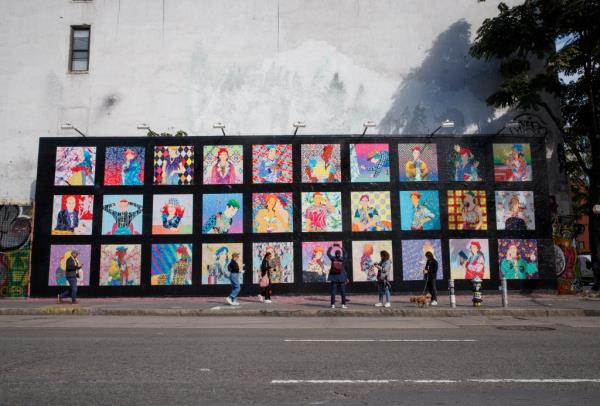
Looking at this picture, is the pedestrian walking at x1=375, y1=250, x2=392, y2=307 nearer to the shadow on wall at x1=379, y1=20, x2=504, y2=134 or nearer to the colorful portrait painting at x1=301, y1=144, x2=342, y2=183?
the colorful portrait painting at x1=301, y1=144, x2=342, y2=183

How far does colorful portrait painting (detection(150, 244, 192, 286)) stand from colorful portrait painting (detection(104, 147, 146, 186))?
3.11 metres

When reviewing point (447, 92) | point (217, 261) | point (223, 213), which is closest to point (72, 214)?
point (223, 213)

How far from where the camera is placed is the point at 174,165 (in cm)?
2059

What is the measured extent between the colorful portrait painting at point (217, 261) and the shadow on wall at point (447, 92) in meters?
9.45

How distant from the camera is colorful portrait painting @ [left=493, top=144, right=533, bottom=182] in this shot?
2086cm

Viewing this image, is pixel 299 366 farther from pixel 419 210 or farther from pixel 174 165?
pixel 174 165

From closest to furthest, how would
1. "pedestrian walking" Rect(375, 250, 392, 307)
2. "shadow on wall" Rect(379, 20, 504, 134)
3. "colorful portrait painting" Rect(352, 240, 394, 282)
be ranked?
"pedestrian walking" Rect(375, 250, 392, 307) → "colorful portrait painting" Rect(352, 240, 394, 282) → "shadow on wall" Rect(379, 20, 504, 134)

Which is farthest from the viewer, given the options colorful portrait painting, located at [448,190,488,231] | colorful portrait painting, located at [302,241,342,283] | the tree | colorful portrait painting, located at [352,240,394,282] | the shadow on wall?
the shadow on wall

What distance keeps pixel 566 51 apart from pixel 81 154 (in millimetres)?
20510

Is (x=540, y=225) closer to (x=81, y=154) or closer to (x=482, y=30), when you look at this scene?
(x=482, y=30)

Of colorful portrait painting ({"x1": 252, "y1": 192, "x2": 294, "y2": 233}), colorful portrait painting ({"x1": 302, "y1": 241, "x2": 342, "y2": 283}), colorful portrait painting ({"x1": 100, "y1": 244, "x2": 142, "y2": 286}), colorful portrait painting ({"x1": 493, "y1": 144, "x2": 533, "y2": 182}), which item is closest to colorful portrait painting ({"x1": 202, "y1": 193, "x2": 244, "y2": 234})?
colorful portrait painting ({"x1": 252, "y1": 192, "x2": 294, "y2": 233})

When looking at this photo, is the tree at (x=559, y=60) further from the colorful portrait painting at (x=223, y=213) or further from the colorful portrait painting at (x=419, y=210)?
the colorful portrait painting at (x=223, y=213)

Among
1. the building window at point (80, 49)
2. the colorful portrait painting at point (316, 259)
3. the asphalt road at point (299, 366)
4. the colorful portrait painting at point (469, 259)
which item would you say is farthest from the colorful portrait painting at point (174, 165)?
the colorful portrait painting at point (469, 259)

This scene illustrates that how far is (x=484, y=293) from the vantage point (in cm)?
2000
